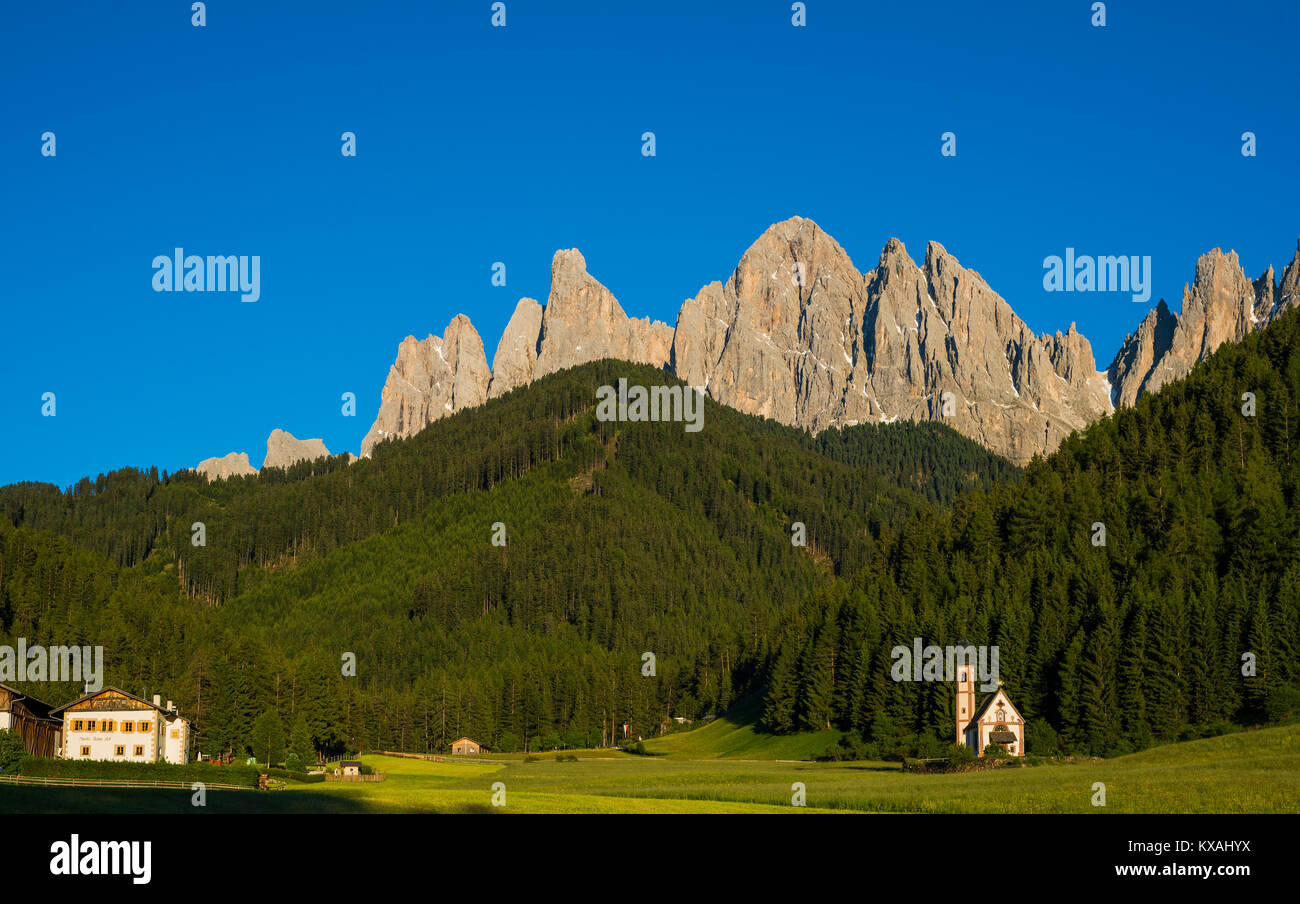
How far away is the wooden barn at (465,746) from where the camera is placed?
159250mm

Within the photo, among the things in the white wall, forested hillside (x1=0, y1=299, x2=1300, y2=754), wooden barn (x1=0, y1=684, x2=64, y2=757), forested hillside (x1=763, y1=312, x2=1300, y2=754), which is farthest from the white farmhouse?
forested hillside (x1=763, y1=312, x2=1300, y2=754)

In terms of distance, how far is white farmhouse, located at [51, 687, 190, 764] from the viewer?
4272 inches

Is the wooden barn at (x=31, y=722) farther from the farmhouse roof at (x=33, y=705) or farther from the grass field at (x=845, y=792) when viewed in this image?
the grass field at (x=845, y=792)

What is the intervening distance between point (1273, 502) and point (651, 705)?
9213cm

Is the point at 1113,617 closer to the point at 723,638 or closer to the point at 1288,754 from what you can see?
the point at 1288,754

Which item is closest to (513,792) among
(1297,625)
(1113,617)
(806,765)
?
(806,765)

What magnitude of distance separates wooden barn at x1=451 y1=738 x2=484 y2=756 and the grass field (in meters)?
57.7

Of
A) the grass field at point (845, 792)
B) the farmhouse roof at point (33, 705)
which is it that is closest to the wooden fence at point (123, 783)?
the grass field at point (845, 792)

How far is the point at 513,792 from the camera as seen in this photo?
7594 cm

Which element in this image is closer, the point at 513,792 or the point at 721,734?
the point at 513,792

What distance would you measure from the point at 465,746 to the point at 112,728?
191 ft

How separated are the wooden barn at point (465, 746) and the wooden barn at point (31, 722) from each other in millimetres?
59050
